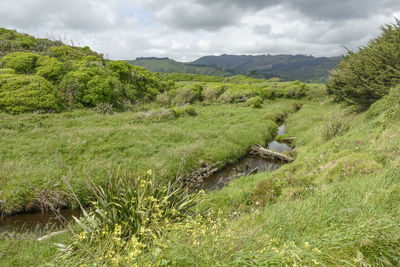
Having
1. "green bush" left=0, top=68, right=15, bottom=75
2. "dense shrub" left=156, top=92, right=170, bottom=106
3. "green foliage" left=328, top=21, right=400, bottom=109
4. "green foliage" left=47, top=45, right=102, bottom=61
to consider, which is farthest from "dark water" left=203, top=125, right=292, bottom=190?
"green foliage" left=47, top=45, right=102, bottom=61

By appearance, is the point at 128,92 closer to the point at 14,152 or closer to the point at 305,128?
the point at 14,152

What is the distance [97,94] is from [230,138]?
1436 cm

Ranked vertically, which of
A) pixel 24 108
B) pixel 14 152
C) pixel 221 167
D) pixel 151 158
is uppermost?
pixel 24 108

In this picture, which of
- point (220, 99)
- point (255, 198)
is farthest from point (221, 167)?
point (220, 99)

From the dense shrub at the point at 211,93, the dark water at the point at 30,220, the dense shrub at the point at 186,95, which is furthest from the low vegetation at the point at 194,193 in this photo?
the dense shrub at the point at 211,93

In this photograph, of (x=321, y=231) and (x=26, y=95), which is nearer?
(x=321, y=231)

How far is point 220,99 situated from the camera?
116 ft

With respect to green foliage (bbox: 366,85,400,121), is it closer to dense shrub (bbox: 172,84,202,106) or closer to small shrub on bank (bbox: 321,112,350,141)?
small shrub on bank (bbox: 321,112,350,141)

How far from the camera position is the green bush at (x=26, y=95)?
50.8ft

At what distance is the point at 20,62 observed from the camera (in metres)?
19.6

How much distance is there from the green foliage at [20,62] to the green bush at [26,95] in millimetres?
3188

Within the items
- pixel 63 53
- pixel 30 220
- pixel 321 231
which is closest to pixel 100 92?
pixel 63 53

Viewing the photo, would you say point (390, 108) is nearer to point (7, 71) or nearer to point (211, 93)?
point (211, 93)

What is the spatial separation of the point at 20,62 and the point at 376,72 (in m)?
31.9
